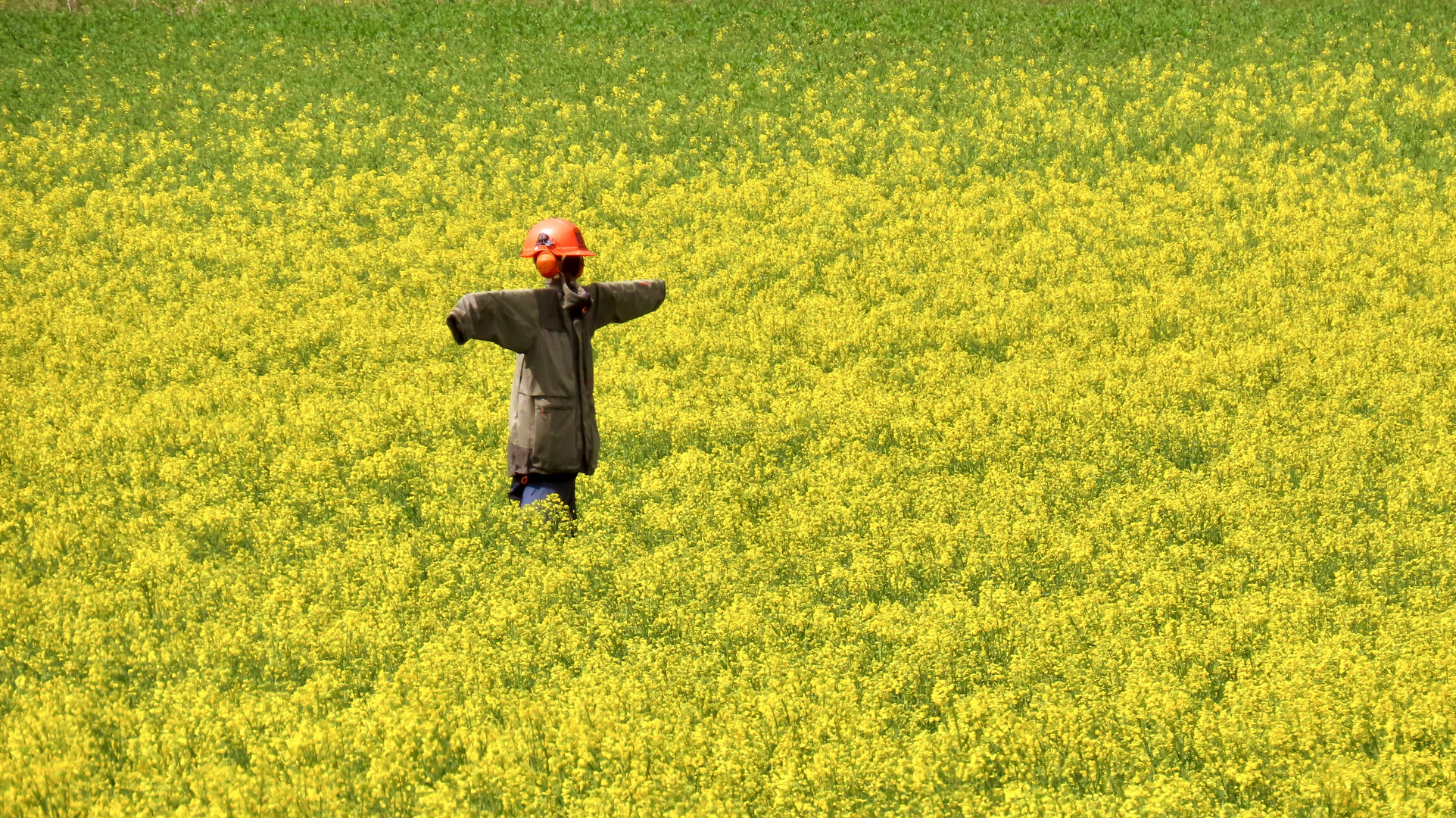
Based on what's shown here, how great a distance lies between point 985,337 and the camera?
12.5 meters

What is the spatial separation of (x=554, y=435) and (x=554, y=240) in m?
1.08

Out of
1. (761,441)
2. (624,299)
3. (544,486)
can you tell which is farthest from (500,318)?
(761,441)

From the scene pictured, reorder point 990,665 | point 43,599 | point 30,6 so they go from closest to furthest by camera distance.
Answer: point 990,665 < point 43,599 < point 30,6

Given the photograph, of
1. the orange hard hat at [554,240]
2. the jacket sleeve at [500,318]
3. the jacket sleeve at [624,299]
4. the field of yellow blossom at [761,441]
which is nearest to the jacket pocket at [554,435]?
the jacket sleeve at [500,318]

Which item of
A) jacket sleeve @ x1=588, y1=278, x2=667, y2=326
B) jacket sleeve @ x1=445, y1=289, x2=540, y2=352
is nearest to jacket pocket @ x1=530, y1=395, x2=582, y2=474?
jacket sleeve @ x1=445, y1=289, x2=540, y2=352

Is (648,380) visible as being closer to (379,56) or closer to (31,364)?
(31,364)

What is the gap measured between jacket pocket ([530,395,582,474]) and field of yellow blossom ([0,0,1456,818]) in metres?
0.47

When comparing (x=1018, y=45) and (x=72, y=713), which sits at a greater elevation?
(x=1018, y=45)

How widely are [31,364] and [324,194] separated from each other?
19.6 feet

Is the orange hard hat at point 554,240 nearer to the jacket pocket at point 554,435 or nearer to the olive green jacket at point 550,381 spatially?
the olive green jacket at point 550,381

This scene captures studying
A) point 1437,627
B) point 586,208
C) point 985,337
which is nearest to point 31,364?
point 586,208

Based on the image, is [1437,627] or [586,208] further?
[586,208]

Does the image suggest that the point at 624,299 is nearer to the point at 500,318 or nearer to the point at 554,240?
the point at 554,240

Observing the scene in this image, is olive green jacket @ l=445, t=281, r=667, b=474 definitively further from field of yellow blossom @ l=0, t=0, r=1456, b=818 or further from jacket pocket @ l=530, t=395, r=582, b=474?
field of yellow blossom @ l=0, t=0, r=1456, b=818
